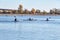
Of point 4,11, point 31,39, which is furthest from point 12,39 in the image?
point 4,11

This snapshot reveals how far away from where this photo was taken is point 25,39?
19953 mm

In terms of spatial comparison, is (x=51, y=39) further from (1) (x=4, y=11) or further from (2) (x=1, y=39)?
(1) (x=4, y=11)

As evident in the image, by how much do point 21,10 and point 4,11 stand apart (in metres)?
13.9

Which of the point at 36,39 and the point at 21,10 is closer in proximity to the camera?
the point at 36,39

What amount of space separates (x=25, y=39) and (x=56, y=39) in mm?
2786

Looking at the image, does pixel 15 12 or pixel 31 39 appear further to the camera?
pixel 15 12

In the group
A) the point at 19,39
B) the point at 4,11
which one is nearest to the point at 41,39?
the point at 19,39

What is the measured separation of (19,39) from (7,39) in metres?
1.15

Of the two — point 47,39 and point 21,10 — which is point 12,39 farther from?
point 21,10

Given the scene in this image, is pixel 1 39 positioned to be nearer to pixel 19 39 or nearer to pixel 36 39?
pixel 19 39

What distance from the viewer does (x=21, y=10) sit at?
497ft

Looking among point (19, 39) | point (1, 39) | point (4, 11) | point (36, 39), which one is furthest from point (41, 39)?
point (4, 11)

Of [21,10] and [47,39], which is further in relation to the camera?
[21,10]

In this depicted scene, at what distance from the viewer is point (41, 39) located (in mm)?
20203
